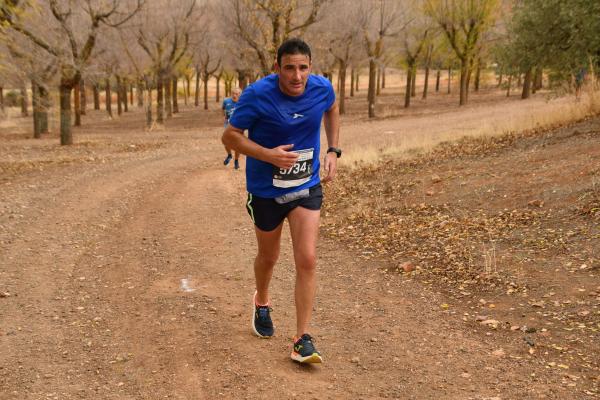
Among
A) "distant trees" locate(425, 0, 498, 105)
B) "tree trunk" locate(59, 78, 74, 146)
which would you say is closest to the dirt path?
"tree trunk" locate(59, 78, 74, 146)

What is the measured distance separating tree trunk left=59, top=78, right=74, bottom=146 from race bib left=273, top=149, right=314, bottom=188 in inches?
723

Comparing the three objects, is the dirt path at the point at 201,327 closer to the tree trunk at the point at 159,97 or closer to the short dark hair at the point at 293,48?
the short dark hair at the point at 293,48

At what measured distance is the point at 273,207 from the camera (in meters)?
4.04

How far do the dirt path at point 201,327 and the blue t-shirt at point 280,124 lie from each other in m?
1.27

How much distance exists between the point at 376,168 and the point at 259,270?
900 cm

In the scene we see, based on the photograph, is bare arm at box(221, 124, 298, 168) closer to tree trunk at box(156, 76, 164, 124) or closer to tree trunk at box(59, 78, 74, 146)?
tree trunk at box(59, 78, 74, 146)

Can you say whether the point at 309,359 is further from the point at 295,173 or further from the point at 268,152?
the point at 268,152

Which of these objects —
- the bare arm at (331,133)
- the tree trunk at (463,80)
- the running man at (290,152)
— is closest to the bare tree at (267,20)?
the tree trunk at (463,80)

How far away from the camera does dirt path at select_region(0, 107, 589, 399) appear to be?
3.75m

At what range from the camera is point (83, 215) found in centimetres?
907

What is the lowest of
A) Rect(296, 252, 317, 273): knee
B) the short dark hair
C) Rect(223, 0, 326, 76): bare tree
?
Rect(296, 252, 317, 273): knee

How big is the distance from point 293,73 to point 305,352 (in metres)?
1.88

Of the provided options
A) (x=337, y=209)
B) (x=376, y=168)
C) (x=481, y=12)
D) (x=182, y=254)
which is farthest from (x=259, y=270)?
(x=481, y=12)

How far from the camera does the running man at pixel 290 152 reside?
3777 mm
